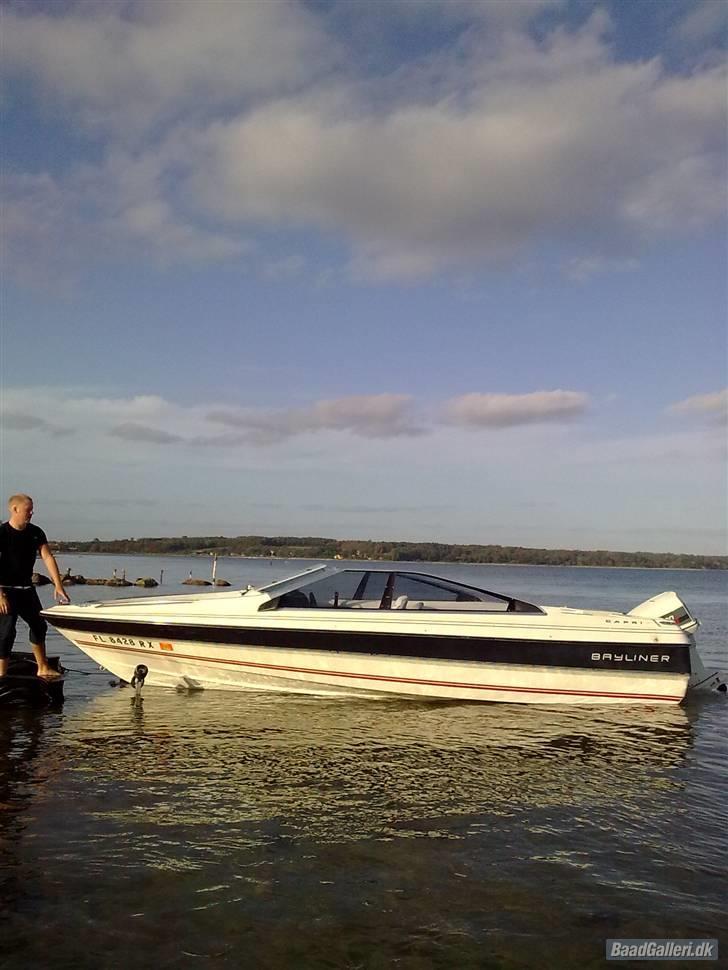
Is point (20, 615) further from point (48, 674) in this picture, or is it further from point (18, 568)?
point (48, 674)

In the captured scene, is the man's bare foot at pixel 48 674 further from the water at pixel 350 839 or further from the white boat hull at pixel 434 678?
the white boat hull at pixel 434 678

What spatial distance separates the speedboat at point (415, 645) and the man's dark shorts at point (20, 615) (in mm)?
1582

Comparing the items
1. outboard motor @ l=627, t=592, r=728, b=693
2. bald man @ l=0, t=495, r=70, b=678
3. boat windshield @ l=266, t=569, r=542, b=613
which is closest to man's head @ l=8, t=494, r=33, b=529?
bald man @ l=0, t=495, r=70, b=678

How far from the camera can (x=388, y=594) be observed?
34.0 ft

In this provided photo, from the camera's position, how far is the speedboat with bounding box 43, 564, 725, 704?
9742 mm

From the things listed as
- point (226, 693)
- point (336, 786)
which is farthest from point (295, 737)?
point (226, 693)

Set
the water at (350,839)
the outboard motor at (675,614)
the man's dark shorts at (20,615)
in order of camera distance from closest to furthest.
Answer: the water at (350,839), the man's dark shorts at (20,615), the outboard motor at (675,614)

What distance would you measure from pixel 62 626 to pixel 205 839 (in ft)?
20.5

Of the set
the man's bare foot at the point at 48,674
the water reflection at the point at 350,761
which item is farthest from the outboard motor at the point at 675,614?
the man's bare foot at the point at 48,674

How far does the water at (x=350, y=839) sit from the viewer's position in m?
4.01

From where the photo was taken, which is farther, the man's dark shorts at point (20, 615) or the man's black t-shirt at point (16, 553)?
the man's dark shorts at point (20, 615)

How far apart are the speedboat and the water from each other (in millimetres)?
825

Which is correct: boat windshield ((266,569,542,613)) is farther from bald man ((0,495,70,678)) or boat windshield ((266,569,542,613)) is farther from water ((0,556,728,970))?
bald man ((0,495,70,678))

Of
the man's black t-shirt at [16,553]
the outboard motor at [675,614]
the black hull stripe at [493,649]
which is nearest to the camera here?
the man's black t-shirt at [16,553]
